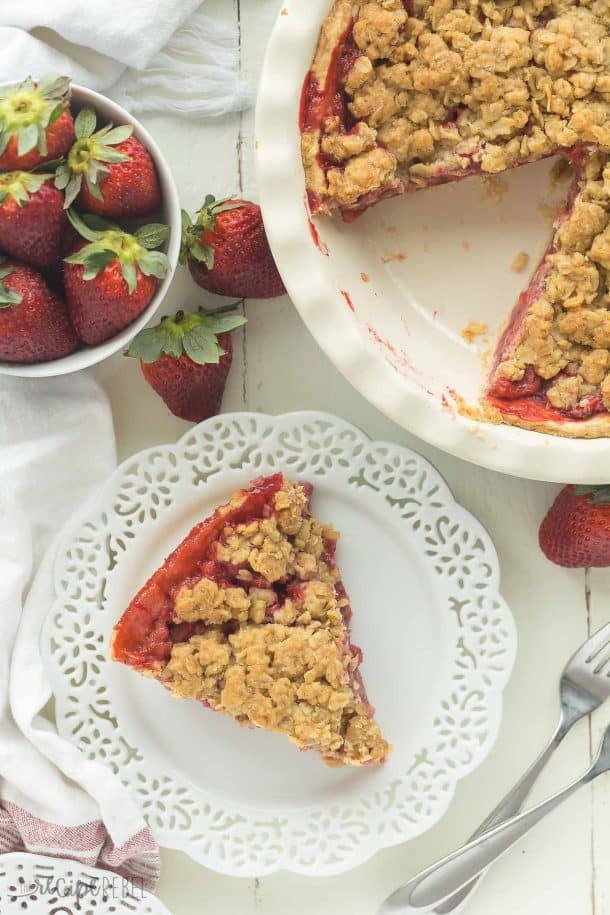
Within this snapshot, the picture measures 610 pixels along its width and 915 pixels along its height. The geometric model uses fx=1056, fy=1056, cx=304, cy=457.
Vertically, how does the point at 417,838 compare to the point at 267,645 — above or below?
below

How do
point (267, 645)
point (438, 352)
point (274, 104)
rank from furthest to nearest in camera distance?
point (438, 352)
point (267, 645)
point (274, 104)

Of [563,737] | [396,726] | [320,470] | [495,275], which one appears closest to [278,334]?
[320,470]

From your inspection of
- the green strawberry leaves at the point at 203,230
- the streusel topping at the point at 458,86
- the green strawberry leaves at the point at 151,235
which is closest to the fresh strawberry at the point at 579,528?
the streusel topping at the point at 458,86

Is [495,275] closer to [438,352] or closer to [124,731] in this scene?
[438,352]

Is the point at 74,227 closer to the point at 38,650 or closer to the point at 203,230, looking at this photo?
the point at 203,230

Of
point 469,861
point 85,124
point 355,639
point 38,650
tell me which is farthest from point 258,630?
point 85,124

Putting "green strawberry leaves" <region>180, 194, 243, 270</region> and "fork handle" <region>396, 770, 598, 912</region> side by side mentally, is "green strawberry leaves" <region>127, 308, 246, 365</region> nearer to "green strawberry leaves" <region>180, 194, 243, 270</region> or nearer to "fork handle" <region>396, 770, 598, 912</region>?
"green strawberry leaves" <region>180, 194, 243, 270</region>

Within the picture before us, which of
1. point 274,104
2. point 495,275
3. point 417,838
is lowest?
point 417,838
